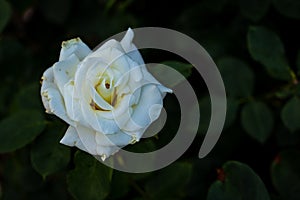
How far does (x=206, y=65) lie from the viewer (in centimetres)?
120

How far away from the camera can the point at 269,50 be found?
3.64ft

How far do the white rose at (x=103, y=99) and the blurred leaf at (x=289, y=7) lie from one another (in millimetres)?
503

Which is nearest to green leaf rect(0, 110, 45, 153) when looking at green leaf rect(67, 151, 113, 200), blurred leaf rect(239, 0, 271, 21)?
green leaf rect(67, 151, 113, 200)

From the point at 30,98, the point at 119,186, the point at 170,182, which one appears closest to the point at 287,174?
the point at 170,182

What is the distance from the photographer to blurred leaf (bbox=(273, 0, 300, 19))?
1.21 meters

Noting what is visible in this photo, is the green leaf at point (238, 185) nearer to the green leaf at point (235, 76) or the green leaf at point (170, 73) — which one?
the green leaf at point (170, 73)

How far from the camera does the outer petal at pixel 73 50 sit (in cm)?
83

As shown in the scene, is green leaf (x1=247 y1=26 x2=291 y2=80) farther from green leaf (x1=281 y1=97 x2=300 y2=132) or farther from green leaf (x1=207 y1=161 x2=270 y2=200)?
green leaf (x1=207 y1=161 x2=270 y2=200)

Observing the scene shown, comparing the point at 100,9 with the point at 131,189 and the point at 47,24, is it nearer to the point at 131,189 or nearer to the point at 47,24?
the point at 47,24

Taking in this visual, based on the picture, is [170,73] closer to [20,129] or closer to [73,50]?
[73,50]

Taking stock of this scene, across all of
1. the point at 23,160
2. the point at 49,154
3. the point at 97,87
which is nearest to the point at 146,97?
the point at 97,87

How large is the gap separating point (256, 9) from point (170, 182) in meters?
0.43

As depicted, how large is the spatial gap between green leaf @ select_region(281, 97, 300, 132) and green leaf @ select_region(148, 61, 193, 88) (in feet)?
0.84

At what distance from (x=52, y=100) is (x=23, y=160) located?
0.47 m
